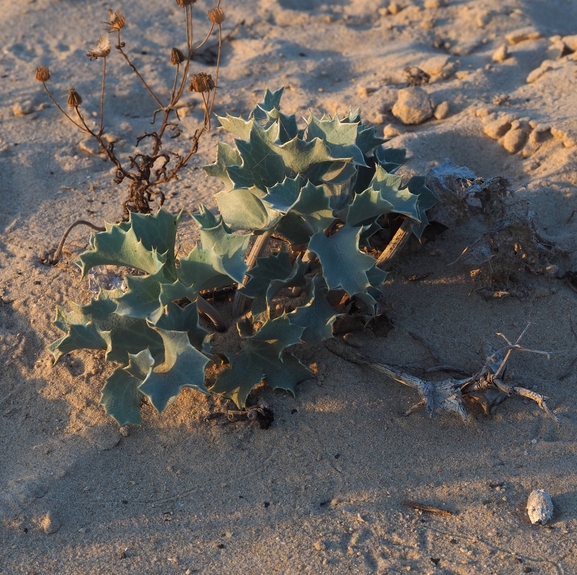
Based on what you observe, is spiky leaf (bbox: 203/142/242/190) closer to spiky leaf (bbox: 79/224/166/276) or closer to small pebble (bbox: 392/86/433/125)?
spiky leaf (bbox: 79/224/166/276)

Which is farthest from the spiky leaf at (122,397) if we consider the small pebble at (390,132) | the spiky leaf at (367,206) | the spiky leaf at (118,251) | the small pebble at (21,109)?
the small pebble at (21,109)

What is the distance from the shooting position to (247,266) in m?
2.32

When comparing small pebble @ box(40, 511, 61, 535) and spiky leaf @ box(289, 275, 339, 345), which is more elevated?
spiky leaf @ box(289, 275, 339, 345)

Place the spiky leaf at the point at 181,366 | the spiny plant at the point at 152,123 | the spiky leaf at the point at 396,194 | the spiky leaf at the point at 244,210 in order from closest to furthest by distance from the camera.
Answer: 1. the spiky leaf at the point at 181,366
2. the spiky leaf at the point at 396,194
3. the spiky leaf at the point at 244,210
4. the spiny plant at the point at 152,123

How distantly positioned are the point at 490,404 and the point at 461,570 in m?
0.63

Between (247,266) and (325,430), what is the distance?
0.67 meters

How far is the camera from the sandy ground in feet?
7.50

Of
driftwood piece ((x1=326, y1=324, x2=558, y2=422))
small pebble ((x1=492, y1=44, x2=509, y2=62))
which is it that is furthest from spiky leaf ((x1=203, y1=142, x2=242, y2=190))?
small pebble ((x1=492, y1=44, x2=509, y2=62))

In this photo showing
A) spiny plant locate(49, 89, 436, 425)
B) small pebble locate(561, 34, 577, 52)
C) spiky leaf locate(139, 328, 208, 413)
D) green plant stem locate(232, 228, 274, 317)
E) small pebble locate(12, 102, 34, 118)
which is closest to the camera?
spiky leaf locate(139, 328, 208, 413)

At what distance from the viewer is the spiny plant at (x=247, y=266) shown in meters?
2.32

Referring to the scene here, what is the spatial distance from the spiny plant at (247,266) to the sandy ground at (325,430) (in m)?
0.22

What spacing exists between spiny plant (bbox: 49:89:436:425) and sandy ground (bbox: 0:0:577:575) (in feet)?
0.72

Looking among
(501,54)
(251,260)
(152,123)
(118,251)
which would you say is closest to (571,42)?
(501,54)

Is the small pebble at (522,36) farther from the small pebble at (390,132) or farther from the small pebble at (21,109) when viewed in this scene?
the small pebble at (21,109)
